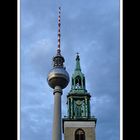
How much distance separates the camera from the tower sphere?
6550cm

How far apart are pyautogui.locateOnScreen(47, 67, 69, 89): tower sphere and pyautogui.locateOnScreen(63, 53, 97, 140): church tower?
236cm

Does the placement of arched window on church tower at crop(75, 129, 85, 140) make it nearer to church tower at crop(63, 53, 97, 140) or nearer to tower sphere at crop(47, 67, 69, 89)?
church tower at crop(63, 53, 97, 140)

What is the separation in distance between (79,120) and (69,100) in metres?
4.55

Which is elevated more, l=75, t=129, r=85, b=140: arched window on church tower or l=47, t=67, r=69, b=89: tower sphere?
l=47, t=67, r=69, b=89: tower sphere

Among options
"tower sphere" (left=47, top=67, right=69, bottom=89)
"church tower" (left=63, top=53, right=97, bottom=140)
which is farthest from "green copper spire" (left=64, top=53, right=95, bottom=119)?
"tower sphere" (left=47, top=67, right=69, bottom=89)

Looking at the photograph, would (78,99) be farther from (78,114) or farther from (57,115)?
(57,115)

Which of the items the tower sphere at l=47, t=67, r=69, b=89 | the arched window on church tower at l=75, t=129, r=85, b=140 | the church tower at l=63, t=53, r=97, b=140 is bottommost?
the arched window on church tower at l=75, t=129, r=85, b=140

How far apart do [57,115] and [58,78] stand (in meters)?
6.55
